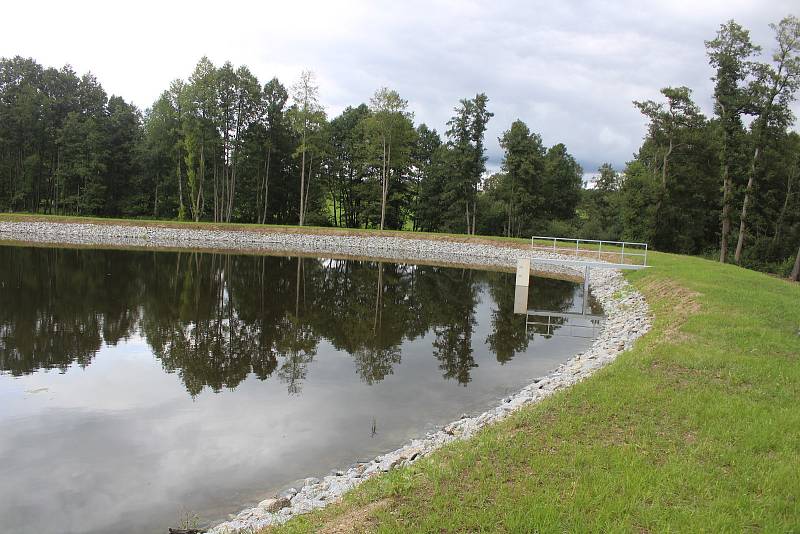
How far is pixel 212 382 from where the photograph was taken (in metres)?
12.6

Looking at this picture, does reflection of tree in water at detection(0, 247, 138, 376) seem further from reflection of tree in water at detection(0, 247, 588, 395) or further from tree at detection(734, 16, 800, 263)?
tree at detection(734, 16, 800, 263)

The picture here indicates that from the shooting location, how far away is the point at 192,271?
31.3 metres

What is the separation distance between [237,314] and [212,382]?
7.95 meters

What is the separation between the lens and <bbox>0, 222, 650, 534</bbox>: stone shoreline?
712 centimetres

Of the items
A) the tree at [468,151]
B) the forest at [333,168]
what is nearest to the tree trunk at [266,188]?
the forest at [333,168]

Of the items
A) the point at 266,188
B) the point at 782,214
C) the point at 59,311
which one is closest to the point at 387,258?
the point at 266,188

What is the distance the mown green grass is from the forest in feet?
131

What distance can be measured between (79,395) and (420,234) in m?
45.1

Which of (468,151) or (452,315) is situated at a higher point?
(468,151)

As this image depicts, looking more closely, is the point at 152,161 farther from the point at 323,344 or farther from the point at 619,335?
the point at 619,335

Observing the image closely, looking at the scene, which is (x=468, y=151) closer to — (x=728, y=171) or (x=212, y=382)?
(x=728, y=171)

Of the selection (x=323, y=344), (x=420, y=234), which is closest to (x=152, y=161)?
(x=420, y=234)

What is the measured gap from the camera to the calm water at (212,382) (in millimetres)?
7902

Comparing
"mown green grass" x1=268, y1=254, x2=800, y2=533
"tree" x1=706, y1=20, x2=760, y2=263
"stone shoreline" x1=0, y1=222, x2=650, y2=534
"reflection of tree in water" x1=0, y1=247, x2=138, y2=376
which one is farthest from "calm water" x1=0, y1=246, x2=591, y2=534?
"tree" x1=706, y1=20, x2=760, y2=263
